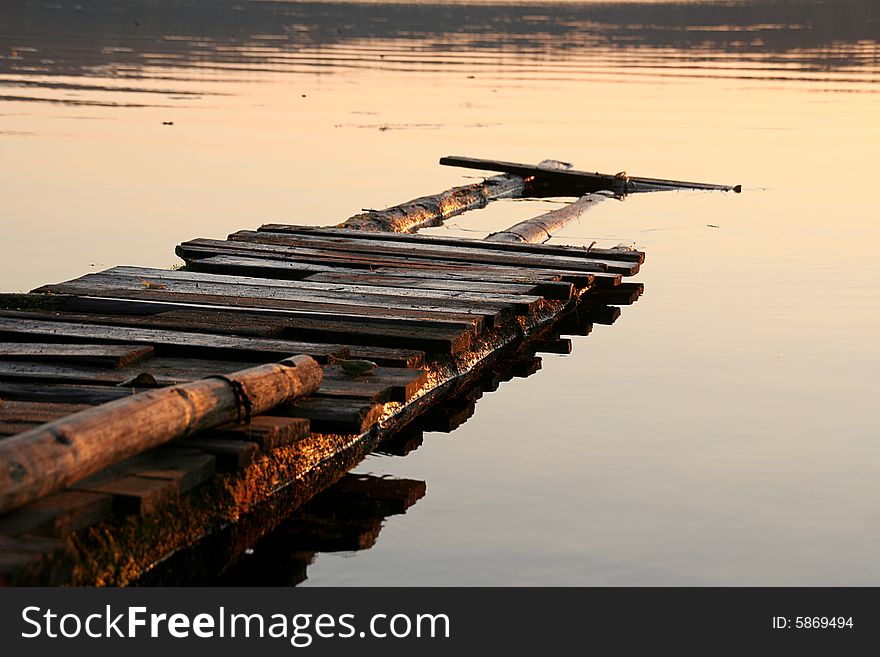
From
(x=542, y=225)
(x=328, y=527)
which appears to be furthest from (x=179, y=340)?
(x=542, y=225)

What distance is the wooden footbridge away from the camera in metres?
6.21

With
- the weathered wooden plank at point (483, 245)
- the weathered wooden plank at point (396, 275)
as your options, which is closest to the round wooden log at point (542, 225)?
the weathered wooden plank at point (483, 245)

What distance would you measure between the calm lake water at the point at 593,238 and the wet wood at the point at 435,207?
1.06 feet

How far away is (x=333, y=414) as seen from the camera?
770 cm

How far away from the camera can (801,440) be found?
31.1 ft

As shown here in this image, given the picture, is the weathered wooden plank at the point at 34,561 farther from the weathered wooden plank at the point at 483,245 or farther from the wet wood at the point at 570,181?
the wet wood at the point at 570,181

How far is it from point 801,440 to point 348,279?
3.64 meters

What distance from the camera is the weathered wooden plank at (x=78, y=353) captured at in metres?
8.34

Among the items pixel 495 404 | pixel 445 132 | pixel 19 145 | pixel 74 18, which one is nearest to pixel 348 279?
pixel 495 404

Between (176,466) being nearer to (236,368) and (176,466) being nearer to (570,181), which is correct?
(236,368)

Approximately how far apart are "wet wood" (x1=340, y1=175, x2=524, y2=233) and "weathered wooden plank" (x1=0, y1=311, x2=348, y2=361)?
6.25 metres

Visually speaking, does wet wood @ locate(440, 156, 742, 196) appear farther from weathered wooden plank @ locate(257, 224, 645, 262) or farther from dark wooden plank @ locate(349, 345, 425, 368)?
dark wooden plank @ locate(349, 345, 425, 368)

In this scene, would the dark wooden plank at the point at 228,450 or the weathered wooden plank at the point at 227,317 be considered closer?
the dark wooden plank at the point at 228,450
